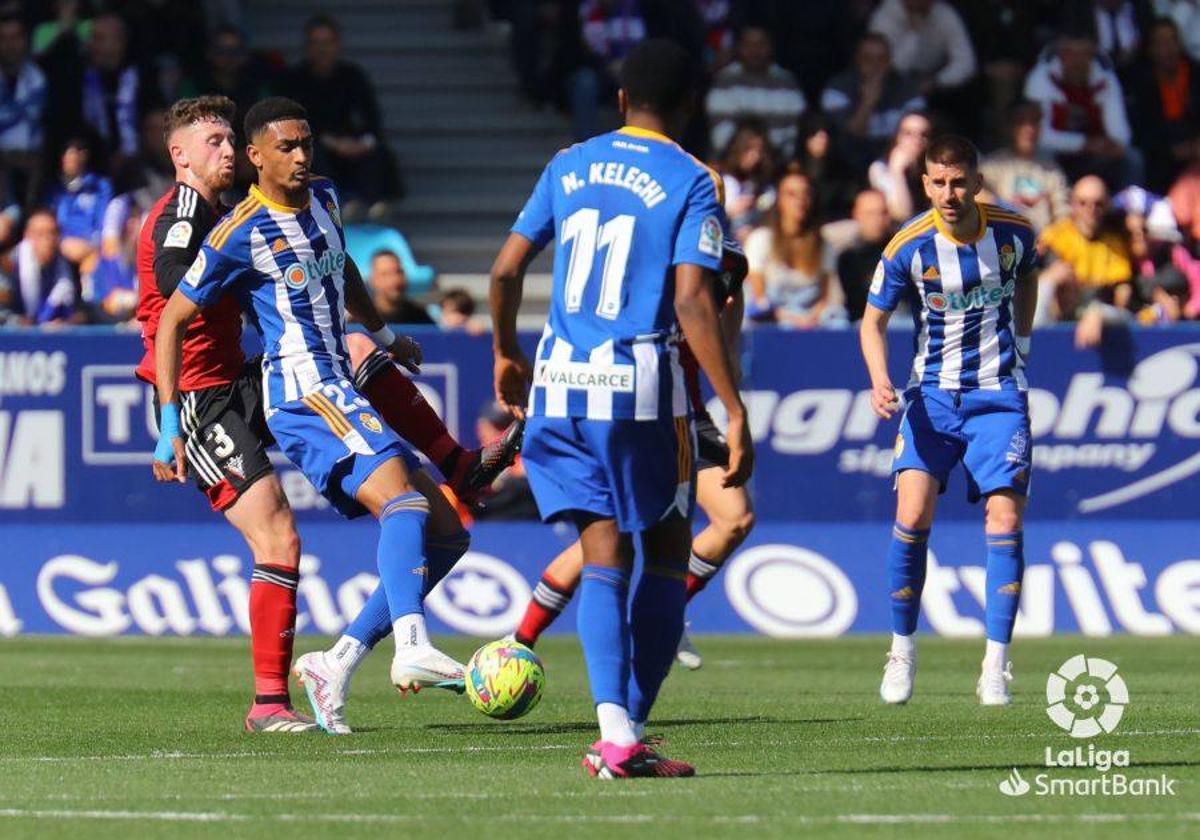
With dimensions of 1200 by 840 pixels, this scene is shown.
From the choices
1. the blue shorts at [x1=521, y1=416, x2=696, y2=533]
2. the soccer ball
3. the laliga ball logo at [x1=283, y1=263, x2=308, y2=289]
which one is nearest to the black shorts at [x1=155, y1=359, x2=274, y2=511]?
the laliga ball logo at [x1=283, y1=263, x2=308, y2=289]

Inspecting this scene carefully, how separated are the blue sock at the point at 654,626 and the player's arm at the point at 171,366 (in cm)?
238

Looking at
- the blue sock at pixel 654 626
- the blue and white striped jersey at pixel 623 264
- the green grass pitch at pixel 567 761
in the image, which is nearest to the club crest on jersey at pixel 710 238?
the blue and white striped jersey at pixel 623 264

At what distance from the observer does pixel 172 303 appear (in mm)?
9289

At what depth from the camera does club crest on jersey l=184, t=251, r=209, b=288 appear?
922cm

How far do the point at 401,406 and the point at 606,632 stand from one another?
9.35 ft

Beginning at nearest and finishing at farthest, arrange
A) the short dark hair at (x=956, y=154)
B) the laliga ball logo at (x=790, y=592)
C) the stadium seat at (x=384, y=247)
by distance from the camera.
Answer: the short dark hair at (x=956, y=154), the laliga ball logo at (x=790, y=592), the stadium seat at (x=384, y=247)

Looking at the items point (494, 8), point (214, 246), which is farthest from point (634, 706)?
point (494, 8)

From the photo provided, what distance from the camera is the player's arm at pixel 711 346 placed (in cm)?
742

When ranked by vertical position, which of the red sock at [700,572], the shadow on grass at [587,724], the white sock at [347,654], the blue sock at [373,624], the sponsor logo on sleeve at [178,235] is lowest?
the red sock at [700,572]

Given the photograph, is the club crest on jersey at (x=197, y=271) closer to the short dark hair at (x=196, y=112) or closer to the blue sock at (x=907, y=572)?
the short dark hair at (x=196, y=112)

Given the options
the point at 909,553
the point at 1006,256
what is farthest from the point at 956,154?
the point at 909,553

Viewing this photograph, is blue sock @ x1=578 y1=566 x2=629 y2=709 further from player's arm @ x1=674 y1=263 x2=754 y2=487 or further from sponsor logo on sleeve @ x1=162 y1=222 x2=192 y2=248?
sponsor logo on sleeve @ x1=162 y1=222 x2=192 y2=248

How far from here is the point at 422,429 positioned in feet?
33.3

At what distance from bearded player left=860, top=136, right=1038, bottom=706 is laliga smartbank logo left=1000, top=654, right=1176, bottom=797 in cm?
47
